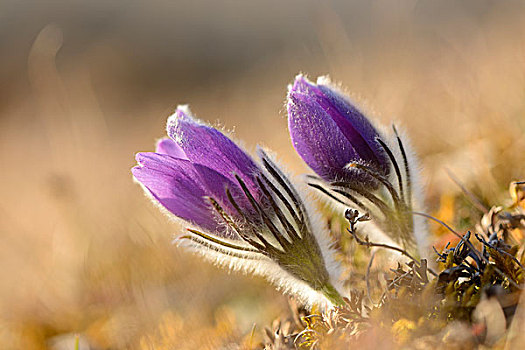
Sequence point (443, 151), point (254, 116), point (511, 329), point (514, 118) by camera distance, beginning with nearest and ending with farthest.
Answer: point (511, 329), point (514, 118), point (443, 151), point (254, 116)

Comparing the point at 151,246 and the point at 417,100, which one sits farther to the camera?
the point at 417,100

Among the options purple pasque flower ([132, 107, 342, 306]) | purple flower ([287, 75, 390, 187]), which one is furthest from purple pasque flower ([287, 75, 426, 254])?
purple pasque flower ([132, 107, 342, 306])

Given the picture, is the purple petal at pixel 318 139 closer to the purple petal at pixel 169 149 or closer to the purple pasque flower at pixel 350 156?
the purple pasque flower at pixel 350 156

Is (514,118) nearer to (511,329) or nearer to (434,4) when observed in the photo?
(511,329)

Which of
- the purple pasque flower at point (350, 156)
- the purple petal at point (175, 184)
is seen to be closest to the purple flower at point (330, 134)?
the purple pasque flower at point (350, 156)

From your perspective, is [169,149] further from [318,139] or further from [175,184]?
[318,139]

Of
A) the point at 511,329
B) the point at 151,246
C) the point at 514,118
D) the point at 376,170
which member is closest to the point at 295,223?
the point at 376,170

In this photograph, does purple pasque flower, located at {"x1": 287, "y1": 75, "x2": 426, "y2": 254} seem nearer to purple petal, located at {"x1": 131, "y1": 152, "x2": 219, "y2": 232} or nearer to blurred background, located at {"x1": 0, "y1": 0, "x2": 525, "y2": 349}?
blurred background, located at {"x1": 0, "y1": 0, "x2": 525, "y2": 349}
